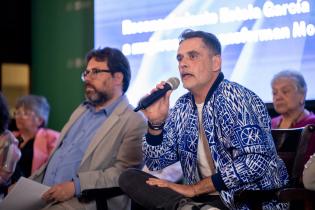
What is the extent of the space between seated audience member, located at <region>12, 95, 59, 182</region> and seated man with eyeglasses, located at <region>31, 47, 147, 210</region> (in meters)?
0.89

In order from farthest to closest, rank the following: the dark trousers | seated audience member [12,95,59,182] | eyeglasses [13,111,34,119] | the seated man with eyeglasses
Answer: eyeglasses [13,111,34,119]
seated audience member [12,95,59,182]
the seated man with eyeglasses
the dark trousers

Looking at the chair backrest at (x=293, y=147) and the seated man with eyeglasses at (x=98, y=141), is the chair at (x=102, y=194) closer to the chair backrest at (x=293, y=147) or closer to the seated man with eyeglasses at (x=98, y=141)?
the seated man with eyeglasses at (x=98, y=141)

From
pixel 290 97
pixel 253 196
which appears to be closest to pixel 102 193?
pixel 253 196

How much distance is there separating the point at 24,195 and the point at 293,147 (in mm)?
1220

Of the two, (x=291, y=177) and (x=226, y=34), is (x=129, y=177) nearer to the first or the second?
(x=291, y=177)

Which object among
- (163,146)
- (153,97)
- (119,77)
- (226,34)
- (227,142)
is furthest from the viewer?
(226,34)

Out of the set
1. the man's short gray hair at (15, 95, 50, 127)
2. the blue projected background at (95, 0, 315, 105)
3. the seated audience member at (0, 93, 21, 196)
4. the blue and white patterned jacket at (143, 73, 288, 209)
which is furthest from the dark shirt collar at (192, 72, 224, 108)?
the man's short gray hair at (15, 95, 50, 127)

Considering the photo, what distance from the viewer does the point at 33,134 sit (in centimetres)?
391

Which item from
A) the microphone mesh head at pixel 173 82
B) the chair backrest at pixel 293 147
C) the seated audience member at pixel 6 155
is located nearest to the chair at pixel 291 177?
the chair backrest at pixel 293 147

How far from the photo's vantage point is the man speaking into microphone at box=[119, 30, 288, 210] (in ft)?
6.31

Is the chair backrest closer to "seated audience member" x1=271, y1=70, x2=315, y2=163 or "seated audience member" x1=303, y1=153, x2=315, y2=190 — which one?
"seated audience member" x1=303, y1=153, x2=315, y2=190

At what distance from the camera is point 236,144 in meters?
1.95

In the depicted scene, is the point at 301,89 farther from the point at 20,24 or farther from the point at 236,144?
the point at 20,24

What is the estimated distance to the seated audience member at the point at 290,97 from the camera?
2930mm
